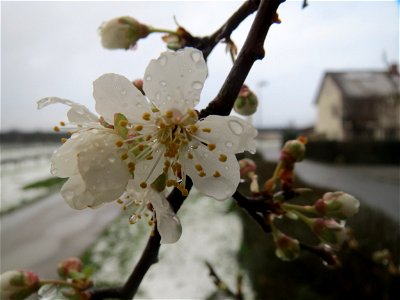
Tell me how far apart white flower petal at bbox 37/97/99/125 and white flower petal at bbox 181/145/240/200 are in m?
0.17

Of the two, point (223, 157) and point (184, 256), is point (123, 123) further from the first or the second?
point (184, 256)

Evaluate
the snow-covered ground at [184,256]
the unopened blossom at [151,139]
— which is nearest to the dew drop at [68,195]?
the unopened blossom at [151,139]

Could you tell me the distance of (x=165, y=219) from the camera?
64 cm

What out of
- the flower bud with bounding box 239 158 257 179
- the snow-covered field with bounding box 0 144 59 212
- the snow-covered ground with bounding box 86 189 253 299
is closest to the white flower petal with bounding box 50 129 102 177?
the flower bud with bounding box 239 158 257 179

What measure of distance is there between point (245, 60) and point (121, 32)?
510mm

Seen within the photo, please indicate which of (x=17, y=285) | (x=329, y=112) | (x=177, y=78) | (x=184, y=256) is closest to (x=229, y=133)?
(x=177, y=78)

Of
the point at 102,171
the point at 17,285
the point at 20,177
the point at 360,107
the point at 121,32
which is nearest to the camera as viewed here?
the point at 102,171

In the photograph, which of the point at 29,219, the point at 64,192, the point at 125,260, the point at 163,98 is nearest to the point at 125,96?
the point at 163,98

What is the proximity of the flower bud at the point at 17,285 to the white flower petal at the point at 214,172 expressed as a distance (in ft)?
1.83

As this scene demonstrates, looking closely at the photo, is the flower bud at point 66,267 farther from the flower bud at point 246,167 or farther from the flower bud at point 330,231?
the flower bud at point 330,231

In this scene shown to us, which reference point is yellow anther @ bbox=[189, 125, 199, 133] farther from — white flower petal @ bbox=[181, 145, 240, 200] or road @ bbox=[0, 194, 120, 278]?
road @ bbox=[0, 194, 120, 278]

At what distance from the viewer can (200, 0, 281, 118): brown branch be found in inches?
24.6

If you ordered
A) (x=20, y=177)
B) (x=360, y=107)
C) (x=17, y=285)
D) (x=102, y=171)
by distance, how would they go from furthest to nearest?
(x=360, y=107), (x=20, y=177), (x=17, y=285), (x=102, y=171)

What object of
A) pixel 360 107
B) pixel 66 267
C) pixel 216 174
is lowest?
pixel 360 107
